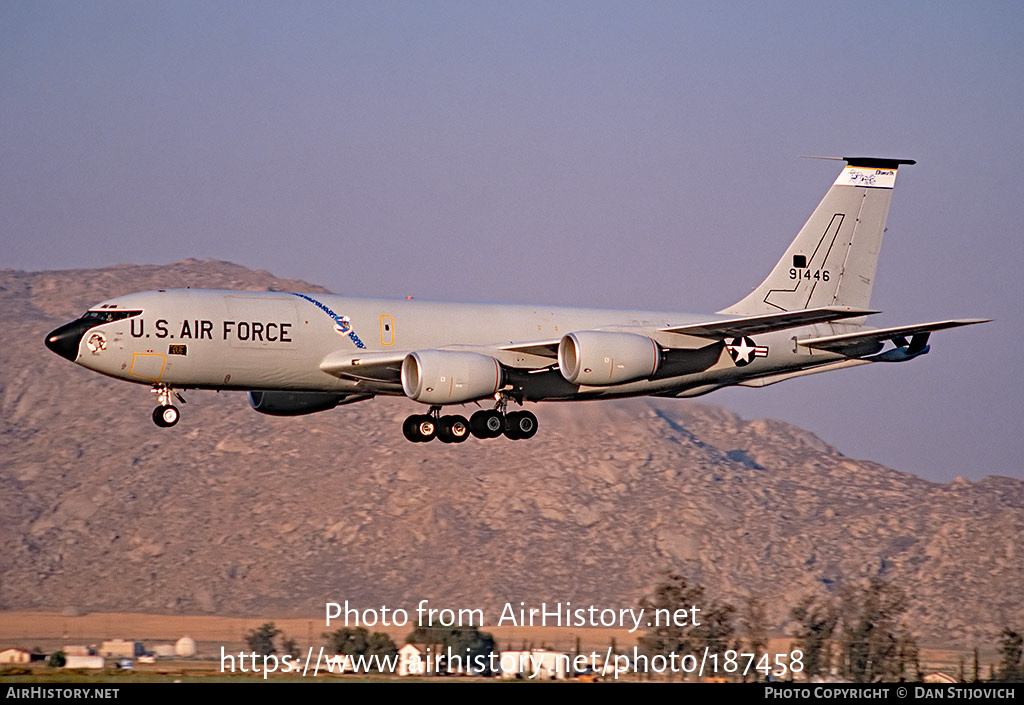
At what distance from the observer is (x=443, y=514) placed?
12938cm

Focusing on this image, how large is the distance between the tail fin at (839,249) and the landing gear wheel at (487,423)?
1028cm

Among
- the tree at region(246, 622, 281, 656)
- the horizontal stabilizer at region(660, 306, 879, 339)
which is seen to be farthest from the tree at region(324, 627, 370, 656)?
the horizontal stabilizer at region(660, 306, 879, 339)

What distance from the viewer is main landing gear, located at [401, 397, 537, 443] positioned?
46656mm

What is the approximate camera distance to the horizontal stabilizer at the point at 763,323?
1718 inches

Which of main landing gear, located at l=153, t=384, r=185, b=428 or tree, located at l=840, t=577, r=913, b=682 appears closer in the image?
main landing gear, located at l=153, t=384, r=185, b=428

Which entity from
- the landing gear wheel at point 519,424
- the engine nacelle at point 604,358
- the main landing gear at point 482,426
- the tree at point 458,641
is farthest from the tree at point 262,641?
the engine nacelle at point 604,358

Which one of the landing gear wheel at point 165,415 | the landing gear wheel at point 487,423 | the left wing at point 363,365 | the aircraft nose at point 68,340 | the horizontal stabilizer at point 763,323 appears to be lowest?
the landing gear wheel at point 165,415

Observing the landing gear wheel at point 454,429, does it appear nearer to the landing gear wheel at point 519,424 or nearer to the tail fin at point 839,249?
the landing gear wheel at point 519,424

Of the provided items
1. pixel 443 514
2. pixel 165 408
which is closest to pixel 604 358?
pixel 165 408

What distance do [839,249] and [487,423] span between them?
1508cm

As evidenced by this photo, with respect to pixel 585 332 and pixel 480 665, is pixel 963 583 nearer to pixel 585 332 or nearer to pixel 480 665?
pixel 480 665

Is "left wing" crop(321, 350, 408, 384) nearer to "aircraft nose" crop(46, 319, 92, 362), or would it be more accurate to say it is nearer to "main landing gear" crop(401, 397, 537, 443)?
"main landing gear" crop(401, 397, 537, 443)

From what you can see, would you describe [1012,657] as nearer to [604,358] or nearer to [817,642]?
[817,642]
